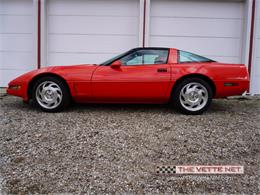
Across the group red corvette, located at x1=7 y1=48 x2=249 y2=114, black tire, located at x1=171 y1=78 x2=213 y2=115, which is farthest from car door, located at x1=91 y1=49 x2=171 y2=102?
black tire, located at x1=171 y1=78 x2=213 y2=115

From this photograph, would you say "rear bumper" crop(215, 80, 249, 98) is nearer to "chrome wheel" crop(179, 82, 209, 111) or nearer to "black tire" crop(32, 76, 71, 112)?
"chrome wheel" crop(179, 82, 209, 111)

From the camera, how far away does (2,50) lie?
6.18 m

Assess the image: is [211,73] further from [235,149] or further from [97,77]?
[97,77]

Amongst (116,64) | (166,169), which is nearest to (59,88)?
(116,64)

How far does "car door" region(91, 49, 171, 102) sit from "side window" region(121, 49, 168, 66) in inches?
0.8

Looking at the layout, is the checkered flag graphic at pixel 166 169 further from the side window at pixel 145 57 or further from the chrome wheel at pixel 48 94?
the chrome wheel at pixel 48 94

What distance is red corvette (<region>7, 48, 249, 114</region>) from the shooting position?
3707 mm

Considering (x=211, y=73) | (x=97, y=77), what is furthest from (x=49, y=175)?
(x=211, y=73)

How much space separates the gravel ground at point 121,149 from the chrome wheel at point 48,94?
0.56 ft

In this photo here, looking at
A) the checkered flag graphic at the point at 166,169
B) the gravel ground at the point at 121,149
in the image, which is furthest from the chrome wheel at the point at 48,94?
the checkered flag graphic at the point at 166,169

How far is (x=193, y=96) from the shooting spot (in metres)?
3.74

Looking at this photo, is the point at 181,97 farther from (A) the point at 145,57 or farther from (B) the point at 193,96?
(A) the point at 145,57

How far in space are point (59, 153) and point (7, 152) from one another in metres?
0.56

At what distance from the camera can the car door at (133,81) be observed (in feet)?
12.2
